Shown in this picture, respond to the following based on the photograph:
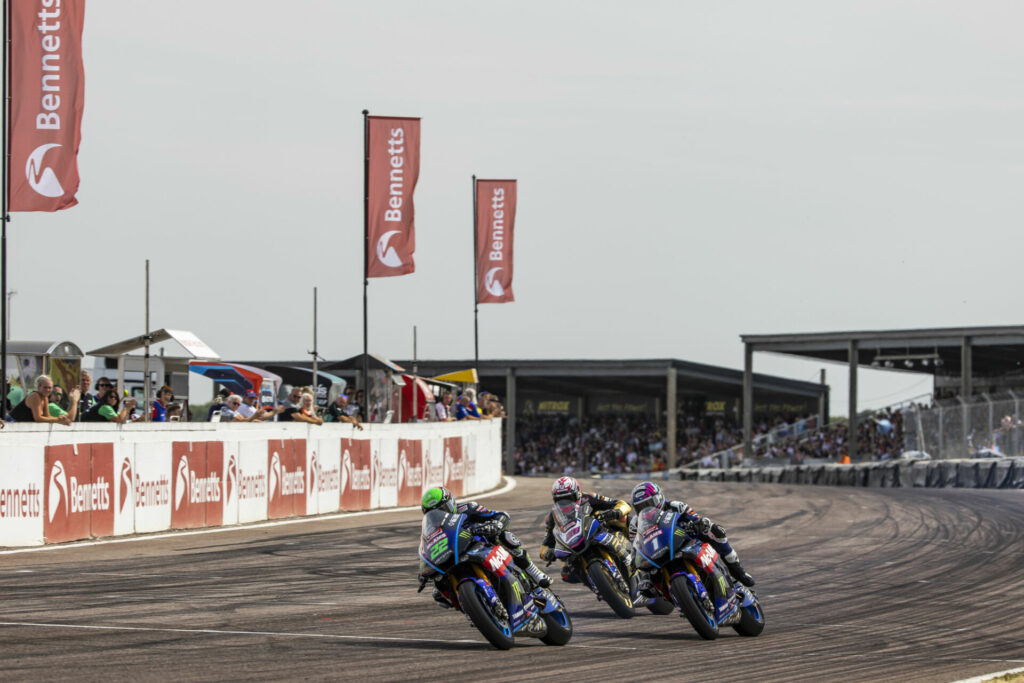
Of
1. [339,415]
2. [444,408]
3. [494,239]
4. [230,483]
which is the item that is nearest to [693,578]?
[230,483]

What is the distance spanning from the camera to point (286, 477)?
22500mm

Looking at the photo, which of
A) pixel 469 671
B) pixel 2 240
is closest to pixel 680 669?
pixel 469 671

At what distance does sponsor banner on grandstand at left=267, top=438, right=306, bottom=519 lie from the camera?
2203cm

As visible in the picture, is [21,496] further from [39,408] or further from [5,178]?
[5,178]

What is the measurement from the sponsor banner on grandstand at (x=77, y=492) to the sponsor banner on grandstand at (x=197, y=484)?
148 centimetres

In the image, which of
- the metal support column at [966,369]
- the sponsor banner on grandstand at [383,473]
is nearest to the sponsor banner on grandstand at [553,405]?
the metal support column at [966,369]

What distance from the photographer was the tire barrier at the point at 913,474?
1332 inches

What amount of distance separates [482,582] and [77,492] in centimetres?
934

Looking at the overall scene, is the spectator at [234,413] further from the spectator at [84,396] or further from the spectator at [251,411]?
the spectator at [84,396]

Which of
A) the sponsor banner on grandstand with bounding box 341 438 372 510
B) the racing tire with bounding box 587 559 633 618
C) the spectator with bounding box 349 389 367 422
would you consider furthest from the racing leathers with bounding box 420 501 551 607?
the spectator with bounding box 349 389 367 422

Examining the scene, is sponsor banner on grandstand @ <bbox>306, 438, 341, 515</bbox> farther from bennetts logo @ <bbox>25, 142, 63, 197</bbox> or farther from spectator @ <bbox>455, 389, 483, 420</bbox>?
spectator @ <bbox>455, 389, 483, 420</bbox>

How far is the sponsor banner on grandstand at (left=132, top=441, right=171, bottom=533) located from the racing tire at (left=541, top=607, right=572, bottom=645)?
982cm

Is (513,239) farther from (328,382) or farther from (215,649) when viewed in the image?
(215,649)

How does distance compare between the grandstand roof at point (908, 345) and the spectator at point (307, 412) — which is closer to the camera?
the spectator at point (307, 412)
